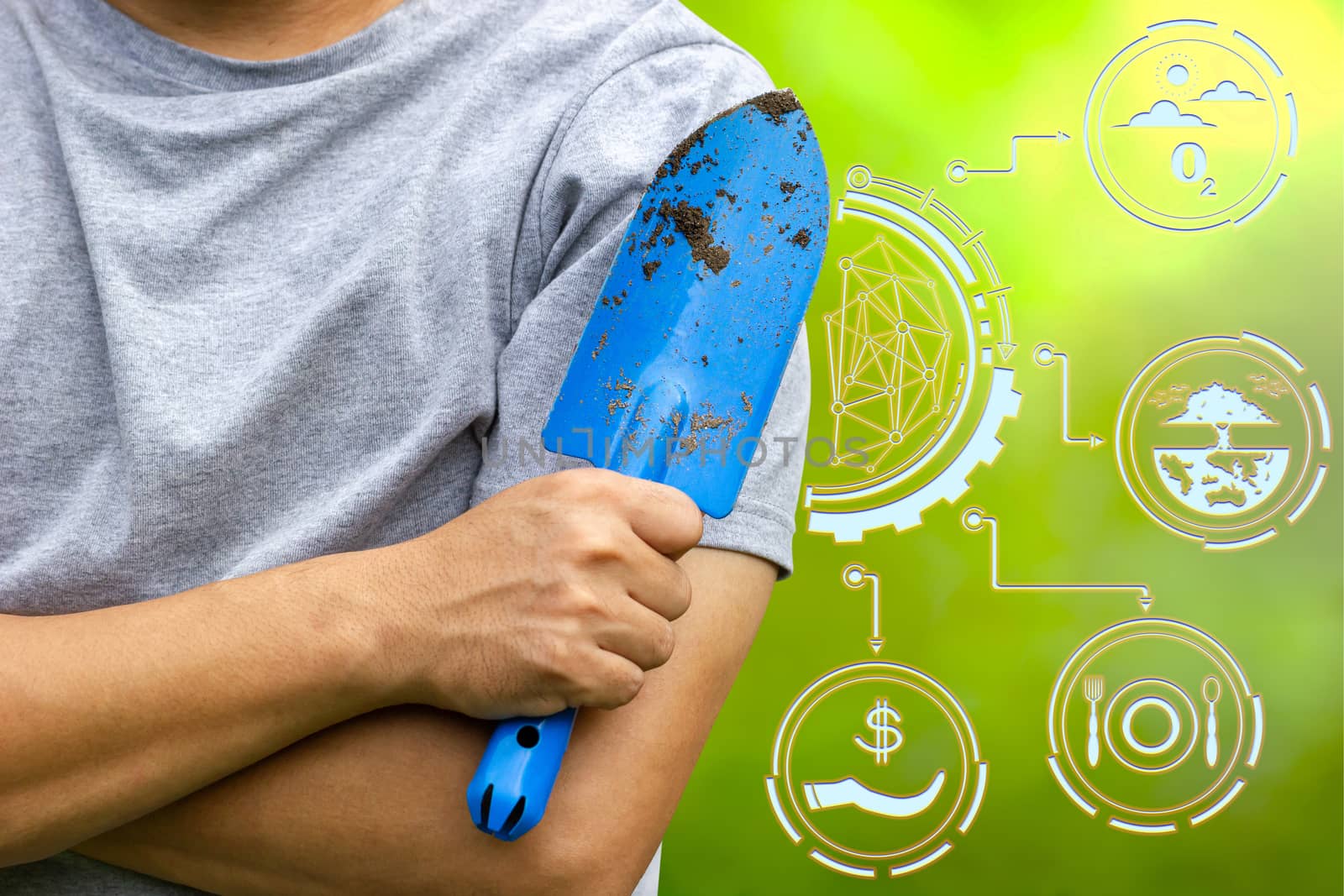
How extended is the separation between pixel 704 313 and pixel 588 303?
0.26 ft

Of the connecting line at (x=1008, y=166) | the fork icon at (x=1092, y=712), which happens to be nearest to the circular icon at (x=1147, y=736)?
the fork icon at (x=1092, y=712)

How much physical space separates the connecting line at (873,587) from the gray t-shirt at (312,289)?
0.91 m

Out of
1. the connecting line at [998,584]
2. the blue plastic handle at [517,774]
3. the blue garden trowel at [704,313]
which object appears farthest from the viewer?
the connecting line at [998,584]

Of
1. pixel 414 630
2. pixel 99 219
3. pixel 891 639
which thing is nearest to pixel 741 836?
pixel 891 639

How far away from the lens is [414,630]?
0.58 metres

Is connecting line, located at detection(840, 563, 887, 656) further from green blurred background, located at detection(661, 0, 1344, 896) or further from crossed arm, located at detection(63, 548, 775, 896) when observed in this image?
crossed arm, located at detection(63, 548, 775, 896)

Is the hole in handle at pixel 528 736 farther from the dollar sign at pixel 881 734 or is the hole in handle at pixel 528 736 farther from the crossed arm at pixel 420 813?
the dollar sign at pixel 881 734

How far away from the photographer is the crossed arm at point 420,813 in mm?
594

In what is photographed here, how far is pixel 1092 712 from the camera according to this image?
1600 millimetres

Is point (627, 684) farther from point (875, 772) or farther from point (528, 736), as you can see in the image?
point (875, 772)

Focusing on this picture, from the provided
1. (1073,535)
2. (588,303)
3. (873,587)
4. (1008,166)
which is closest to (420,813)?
(588,303)

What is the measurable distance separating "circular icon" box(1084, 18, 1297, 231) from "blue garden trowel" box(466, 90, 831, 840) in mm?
1136

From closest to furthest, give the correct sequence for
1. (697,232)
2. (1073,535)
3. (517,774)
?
(517,774) < (697,232) < (1073,535)
